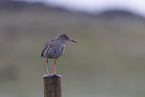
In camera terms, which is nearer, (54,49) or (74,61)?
(54,49)

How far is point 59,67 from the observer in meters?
16.8

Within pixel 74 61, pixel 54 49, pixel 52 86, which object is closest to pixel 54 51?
pixel 54 49

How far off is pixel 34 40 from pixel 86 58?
480 centimetres

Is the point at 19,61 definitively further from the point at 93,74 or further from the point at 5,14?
the point at 5,14

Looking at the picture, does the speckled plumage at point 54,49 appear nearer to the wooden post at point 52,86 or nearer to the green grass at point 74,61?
the wooden post at point 52,86

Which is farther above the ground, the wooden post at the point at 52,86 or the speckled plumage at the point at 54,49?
the speckled plumage at the point at 54,49

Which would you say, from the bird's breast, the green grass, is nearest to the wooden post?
the bird's breast

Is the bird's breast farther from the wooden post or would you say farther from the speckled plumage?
the wooden post

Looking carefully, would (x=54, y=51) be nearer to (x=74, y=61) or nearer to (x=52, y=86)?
(x=52, y=86)

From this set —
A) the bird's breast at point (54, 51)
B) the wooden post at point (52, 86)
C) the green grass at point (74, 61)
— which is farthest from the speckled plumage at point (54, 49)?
the green grass at point (74, 61)

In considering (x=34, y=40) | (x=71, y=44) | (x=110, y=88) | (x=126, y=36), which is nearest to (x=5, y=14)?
(x=34, y=40)

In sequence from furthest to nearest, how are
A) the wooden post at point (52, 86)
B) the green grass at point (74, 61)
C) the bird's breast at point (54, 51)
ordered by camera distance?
the green grass at point (74, 61)
the bird's breast at point (54, 51)
the wooden post at point (52, 86)

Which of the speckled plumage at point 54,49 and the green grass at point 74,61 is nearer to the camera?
the speckled plumage at point 54,49

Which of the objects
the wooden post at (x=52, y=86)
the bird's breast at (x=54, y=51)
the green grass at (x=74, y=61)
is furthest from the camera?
the green grass at (x=74, y=61)
